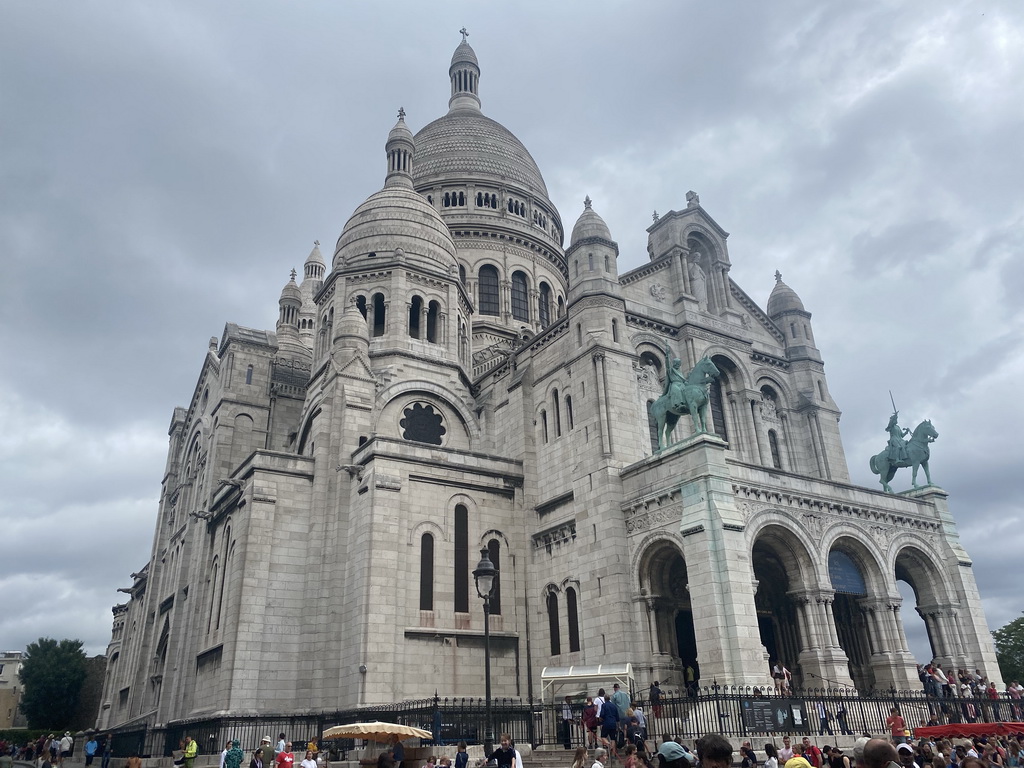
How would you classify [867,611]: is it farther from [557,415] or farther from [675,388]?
[557,415]

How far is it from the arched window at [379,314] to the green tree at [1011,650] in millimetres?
50124

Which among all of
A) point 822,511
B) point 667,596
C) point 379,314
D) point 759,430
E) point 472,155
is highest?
point 472,155

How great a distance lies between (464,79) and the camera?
69.5m

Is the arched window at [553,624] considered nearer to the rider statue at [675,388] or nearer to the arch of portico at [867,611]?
the rider statue at [675,388]

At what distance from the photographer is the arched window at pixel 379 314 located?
38781 mm

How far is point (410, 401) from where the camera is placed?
37.0 m

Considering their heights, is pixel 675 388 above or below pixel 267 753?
above

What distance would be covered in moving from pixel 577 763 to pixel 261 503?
20611 millimetres

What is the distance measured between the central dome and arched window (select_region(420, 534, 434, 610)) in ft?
105

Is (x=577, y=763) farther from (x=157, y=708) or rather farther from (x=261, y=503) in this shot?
(x=157, y=708)

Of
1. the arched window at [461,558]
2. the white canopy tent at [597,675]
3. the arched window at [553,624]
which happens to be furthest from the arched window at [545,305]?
the white canopy tent at [597,675]

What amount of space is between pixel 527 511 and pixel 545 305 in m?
23.4

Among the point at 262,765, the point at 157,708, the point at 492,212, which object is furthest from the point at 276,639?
the point at 492,212

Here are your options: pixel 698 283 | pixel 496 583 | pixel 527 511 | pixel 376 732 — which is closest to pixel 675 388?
pixel 527 511
